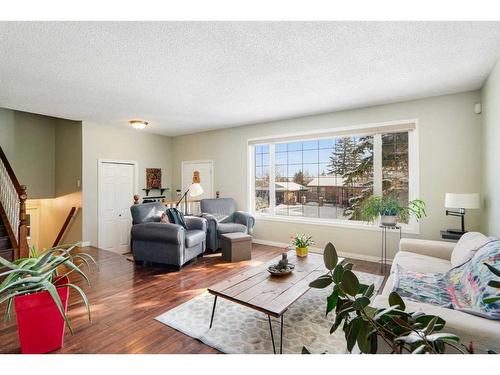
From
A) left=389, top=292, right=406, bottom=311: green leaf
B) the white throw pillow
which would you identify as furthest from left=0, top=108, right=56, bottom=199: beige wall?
the white throw pillow

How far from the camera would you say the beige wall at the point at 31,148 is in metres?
5.11

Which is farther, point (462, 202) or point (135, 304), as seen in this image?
point (462, 202)

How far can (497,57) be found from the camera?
2.47m

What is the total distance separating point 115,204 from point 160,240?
239 cm

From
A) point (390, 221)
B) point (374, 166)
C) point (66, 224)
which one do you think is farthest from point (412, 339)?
point (66, 224)

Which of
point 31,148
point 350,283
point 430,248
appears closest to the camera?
point 350,283

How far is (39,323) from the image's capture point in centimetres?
182

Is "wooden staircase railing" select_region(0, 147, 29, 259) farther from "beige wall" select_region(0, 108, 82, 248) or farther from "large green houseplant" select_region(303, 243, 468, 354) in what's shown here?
"large green houseplant" select_region(303, 243, 468, 354)

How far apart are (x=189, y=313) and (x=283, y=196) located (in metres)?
3.19

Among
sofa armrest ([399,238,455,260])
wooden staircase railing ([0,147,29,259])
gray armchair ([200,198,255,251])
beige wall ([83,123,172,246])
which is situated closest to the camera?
sofa armrest ([399,238,455,260])

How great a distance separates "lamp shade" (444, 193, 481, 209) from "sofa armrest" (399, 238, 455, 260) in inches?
18.4

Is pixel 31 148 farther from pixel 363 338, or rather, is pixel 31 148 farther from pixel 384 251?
pixel 384 251

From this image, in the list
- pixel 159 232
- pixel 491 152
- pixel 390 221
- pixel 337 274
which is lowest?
pixel 159 232

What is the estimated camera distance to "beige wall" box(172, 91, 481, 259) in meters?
3.40
